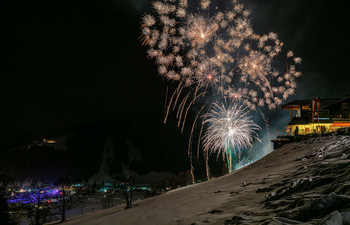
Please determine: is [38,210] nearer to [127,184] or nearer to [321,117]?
[127,184]

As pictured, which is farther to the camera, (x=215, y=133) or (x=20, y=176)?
(x=20, y=176)

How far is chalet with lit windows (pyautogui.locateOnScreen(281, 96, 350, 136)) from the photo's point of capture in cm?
3759

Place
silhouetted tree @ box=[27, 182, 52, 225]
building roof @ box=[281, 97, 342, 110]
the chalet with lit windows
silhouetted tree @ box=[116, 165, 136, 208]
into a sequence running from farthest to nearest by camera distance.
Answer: building roof @ box=[281, 97, 342, 110], the chalet with lit windows, silhouetted tree @ box=[27, 182, 52, 225], silhouetted tree @ box=[116, 165, 136, 208]

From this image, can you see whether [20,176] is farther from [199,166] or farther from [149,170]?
[199,166]

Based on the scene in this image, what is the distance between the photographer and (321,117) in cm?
3772

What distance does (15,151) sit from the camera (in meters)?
150

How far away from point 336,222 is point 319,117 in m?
41.5

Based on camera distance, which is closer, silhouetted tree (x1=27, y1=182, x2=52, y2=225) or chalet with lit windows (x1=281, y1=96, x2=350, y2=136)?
silhouetted tree (x1=27, y1=182, x2=52, y2=225)

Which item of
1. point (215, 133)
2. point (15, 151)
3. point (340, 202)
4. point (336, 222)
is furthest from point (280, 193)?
point (15, 151)

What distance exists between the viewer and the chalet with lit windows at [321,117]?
3759 centimetres

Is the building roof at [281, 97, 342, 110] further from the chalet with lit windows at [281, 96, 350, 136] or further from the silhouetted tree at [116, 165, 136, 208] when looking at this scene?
the silhouetted tree at [116, 165, 136, 208]

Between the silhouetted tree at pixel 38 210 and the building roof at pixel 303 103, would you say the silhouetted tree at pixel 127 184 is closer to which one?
the silhouetted tree at pixel 38 210

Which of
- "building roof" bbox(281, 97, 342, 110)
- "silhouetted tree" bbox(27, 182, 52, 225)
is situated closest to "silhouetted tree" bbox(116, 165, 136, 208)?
"silhouetted tree" bbox(27, 182, 52, 225)

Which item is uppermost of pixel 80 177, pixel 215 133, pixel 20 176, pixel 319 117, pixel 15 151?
pixel 319 117
